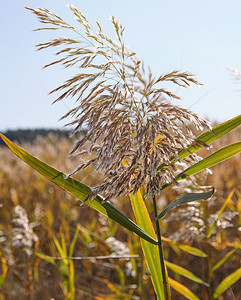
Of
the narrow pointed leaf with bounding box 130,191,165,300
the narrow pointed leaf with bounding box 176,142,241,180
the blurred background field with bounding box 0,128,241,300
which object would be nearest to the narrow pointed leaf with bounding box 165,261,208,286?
the blurred background field with bounding box 0,128,241,300

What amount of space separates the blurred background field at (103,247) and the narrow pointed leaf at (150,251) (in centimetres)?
13

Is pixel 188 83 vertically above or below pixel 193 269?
above

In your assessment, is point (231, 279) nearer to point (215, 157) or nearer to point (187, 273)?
point (187, 273)

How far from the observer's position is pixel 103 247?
2312mm

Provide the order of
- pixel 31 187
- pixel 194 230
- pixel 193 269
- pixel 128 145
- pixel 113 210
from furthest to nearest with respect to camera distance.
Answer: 1. pixel 31 187
2. pixel 193 269
3. pixel 194 230
4. pixel 113 210
5. pixel 128 145

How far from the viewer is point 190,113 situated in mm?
634

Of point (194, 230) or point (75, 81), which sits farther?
point (194, 230)

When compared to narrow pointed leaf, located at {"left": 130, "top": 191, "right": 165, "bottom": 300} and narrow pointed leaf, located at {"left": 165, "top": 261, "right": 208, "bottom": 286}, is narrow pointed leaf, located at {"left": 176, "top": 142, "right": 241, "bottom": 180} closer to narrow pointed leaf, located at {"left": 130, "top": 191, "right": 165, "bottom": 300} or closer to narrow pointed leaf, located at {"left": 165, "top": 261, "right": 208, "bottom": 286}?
narrow pointed leaf, located at {"left": 130, "top": 191, "right": 165, "bottom": 300}

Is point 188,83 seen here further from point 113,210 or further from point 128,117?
point 113,210

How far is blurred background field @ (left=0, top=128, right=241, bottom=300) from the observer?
4.81ft

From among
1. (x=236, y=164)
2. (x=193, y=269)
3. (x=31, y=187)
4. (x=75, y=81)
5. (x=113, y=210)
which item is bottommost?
(x=31, y=187)

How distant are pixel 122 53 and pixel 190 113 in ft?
0.56

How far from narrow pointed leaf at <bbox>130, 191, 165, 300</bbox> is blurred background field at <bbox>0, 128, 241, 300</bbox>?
134 mm

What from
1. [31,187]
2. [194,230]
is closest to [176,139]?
[194,230]
